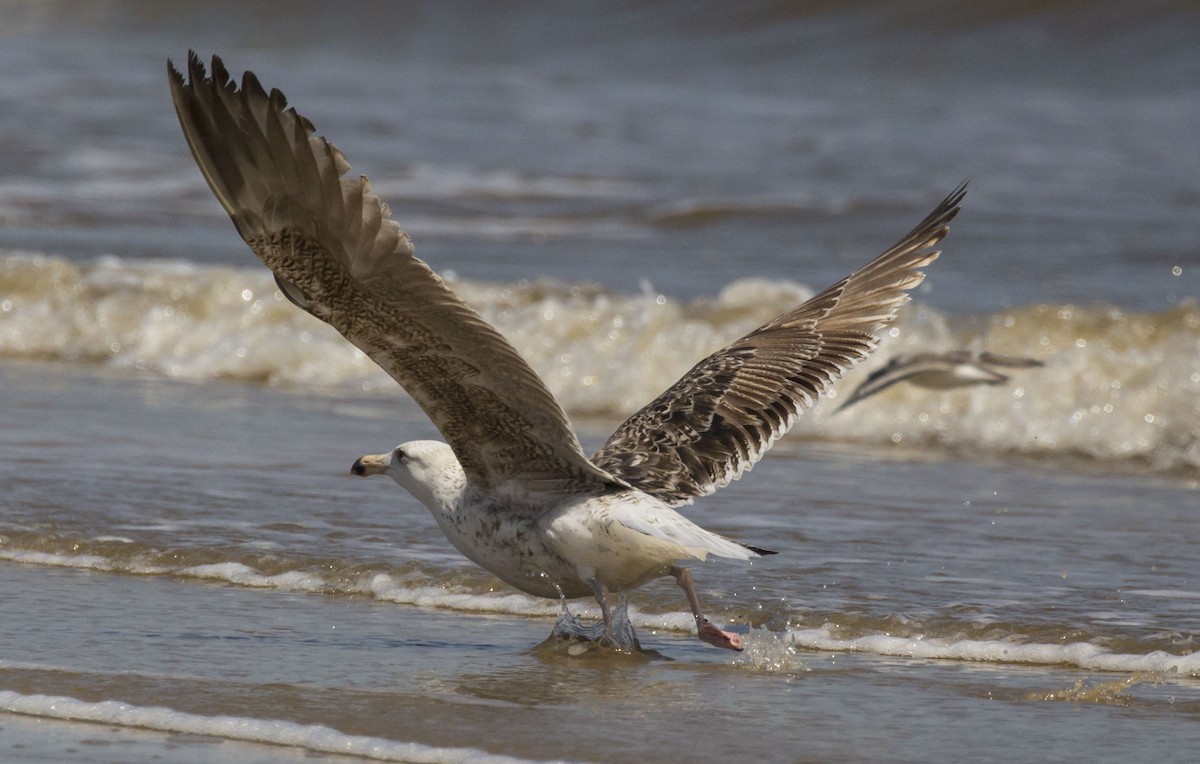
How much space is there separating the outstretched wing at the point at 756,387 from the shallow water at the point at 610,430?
529mm

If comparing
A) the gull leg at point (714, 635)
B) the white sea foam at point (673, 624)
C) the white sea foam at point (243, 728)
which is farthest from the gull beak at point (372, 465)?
the white sea foam at point (243, 728)

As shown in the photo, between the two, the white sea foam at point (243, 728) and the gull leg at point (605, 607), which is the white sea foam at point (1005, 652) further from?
the white sea foam at point (243, 728)

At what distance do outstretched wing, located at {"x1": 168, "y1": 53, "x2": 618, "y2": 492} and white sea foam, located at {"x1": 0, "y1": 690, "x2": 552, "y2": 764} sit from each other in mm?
1066

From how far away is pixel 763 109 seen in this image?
2752cm

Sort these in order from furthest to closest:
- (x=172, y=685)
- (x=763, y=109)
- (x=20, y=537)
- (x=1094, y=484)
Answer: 1. (x=763, y=109)
2. (x=1094, y=484)
3. (x=20, y=537)
4. (x=172, y=685)

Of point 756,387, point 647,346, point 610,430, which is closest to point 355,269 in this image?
point 756,387

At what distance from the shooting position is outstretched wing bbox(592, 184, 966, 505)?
20.3 feet

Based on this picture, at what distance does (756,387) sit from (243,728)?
2.39m

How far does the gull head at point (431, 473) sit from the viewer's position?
19.4 ft

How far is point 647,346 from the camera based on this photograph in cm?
1220

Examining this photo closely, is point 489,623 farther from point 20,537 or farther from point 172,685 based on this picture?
point 20,537

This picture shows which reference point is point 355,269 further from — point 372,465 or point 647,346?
point 647,346

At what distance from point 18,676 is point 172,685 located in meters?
0.43

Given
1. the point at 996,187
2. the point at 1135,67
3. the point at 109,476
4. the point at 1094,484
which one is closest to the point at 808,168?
the point at 996,187
